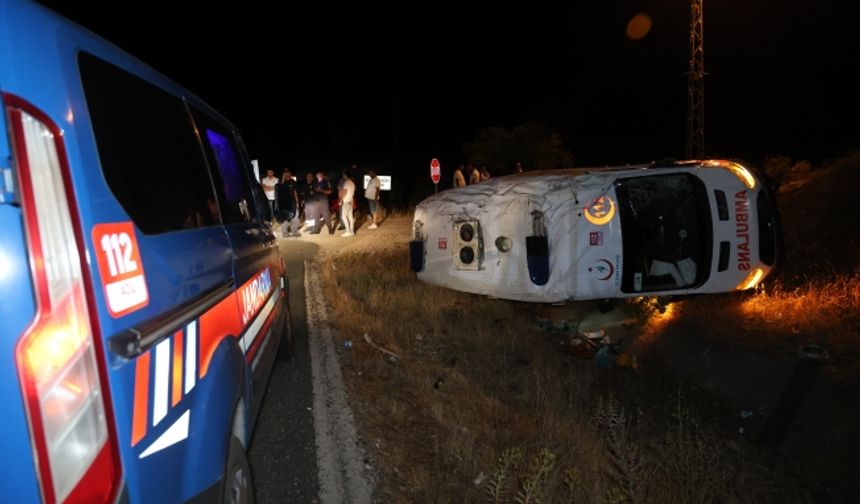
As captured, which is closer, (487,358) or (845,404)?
(845,404)

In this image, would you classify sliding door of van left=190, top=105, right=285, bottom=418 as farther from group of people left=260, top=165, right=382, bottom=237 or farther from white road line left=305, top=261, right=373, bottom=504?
group of people left=260, top=165, right=382, bottom=237

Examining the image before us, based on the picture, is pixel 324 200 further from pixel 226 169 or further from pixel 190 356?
pixel 190 356

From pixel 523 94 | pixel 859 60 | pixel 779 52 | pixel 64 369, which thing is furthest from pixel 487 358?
pixel 523 94

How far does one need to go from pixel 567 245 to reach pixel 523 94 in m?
44.7

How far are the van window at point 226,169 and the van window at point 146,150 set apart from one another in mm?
265

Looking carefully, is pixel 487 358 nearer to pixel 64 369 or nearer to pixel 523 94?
pixel 64 369

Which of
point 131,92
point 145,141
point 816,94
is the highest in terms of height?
point 816,94

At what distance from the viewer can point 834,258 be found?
7711 millimetres

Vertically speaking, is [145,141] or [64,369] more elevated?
[145,141]

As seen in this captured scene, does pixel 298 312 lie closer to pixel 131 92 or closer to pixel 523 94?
pixel 131 92

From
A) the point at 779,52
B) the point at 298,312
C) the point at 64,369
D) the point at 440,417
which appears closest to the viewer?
the point at 64,369

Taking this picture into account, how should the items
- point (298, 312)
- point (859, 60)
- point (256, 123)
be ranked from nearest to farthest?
point (298, 312) → point (859, 60) → point (256, 123)

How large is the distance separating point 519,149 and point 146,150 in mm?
26590

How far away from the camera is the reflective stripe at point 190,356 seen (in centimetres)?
199
